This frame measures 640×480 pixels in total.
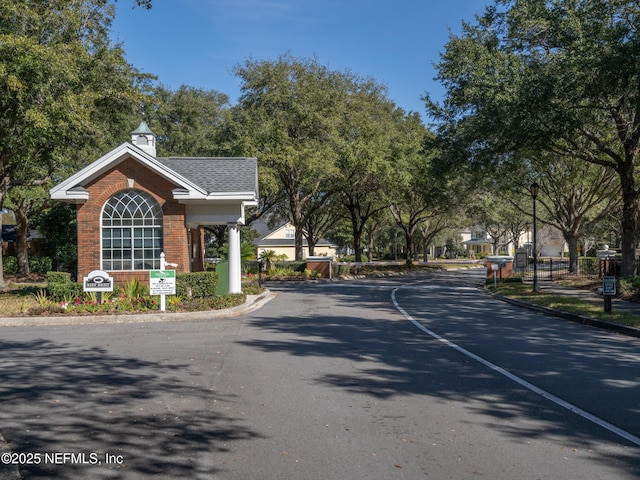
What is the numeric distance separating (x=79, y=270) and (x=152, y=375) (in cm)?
1301

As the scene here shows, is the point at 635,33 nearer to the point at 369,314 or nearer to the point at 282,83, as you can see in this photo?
the point at 369,314

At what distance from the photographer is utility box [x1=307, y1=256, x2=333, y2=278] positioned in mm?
37625

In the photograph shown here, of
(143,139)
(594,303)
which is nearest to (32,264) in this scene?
(143,139)

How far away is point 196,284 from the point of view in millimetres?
19453

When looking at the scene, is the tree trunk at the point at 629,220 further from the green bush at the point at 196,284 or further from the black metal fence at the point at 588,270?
the green bush at the point at 196,284

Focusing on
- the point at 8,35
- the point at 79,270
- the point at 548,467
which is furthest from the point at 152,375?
the point at 8,35

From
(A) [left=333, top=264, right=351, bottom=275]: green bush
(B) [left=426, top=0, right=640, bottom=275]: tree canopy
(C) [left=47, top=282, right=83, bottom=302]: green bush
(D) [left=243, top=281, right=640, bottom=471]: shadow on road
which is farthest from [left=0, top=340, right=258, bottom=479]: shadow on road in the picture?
(A) [left=333, top=264, right=351, bottom=275]: green bush

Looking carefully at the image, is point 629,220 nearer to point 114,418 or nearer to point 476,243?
point 114,418

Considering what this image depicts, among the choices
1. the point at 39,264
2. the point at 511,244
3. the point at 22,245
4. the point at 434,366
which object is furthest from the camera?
the point at 511,244

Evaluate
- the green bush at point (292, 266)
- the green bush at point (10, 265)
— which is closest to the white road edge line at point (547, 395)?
the green bush at point (292, 266)

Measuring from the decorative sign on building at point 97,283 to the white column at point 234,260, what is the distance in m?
4.99

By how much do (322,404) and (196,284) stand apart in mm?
12850

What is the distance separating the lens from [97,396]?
749 centimetres

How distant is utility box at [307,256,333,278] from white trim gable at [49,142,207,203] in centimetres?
1786
